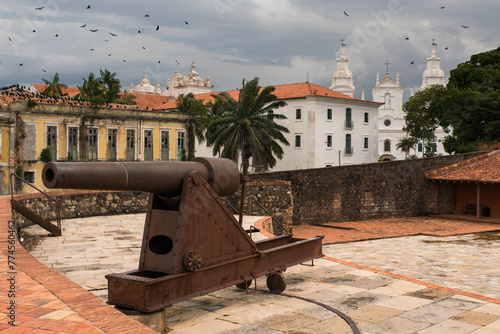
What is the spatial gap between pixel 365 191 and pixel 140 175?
21273 mm

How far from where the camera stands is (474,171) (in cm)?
2700

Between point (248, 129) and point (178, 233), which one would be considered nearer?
point (178, 233)

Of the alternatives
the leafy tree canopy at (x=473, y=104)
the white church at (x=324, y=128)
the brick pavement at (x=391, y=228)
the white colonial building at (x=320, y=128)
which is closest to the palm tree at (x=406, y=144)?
the white church at (x=324, y=128)

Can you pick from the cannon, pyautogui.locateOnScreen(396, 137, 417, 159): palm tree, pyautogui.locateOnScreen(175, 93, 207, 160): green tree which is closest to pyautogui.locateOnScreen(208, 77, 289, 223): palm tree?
pyautogui.locateOnScreen(175, 93, 207, 160): green tree

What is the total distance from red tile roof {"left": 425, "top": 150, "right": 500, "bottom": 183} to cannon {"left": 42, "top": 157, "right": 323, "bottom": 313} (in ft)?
70.9

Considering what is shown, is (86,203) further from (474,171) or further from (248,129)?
(474,171)

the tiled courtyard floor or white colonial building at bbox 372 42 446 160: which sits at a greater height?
white colonial building at bbox 372 42 446 160

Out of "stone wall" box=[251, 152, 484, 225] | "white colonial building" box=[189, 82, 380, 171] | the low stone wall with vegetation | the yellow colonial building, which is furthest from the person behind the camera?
"white colonial building" box=[189, 82, 380, 171]

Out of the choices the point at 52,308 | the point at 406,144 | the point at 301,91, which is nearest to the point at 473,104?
the point at 301,91

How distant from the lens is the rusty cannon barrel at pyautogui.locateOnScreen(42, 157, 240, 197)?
4.71m

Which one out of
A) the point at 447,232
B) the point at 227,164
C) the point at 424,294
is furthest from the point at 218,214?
the point at 447,232

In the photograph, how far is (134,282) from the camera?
5535 millimetres

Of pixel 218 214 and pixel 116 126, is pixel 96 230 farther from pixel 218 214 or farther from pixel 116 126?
pixel 116 126

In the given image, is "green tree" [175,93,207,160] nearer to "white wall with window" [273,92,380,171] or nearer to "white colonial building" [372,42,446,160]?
"white wall with window" [273,92,380,171]
